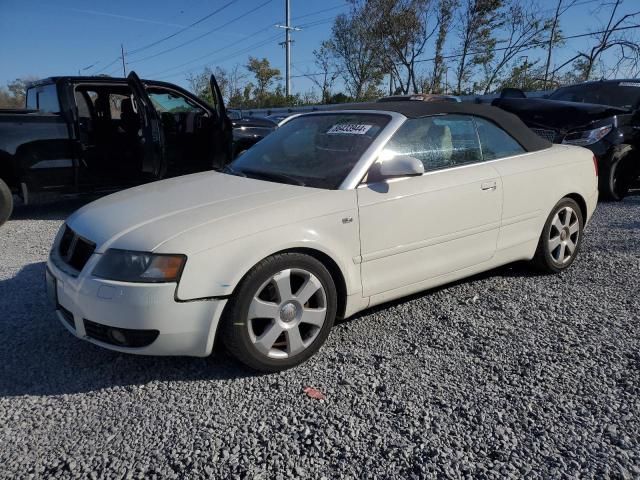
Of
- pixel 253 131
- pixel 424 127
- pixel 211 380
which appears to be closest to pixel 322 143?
pixel 424 127

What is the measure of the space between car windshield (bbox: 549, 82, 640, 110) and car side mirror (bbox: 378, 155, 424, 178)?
655cm

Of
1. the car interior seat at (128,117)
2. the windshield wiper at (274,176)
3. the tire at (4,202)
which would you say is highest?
the car interior seat at (128,117)

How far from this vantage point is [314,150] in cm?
341

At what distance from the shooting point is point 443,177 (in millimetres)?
3250

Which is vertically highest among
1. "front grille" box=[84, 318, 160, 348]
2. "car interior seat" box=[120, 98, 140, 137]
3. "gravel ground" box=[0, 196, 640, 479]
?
"car interior seat" box=[120, 98, 140, 137]

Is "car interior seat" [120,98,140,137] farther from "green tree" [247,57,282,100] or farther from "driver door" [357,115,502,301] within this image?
"green tree" [247,57,282,100]

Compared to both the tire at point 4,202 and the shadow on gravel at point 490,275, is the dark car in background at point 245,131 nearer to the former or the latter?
the tire at point 4,202

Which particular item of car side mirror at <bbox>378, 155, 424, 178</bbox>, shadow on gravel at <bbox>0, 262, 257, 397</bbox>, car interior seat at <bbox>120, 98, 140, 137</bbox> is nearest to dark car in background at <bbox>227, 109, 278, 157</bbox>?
car interior seat at <bbox>120, 98, 140, 137</bbox>

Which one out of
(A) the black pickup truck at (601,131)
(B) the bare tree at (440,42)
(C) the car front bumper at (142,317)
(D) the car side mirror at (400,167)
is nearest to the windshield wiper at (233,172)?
(D) the car side mirror at (400,167)

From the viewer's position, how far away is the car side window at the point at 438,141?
3.20 meters

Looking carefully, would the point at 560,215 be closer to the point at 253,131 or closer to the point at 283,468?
the point at 283,468

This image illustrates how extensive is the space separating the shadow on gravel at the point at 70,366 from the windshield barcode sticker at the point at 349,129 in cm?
167

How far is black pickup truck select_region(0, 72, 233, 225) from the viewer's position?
5863mm

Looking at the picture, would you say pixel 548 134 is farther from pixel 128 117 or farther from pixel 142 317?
pixel 142 317
